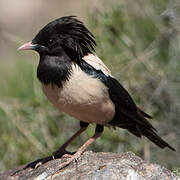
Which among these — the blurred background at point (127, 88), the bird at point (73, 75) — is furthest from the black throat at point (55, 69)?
the blurred background at point (127, 88)

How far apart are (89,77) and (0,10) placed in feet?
44.0

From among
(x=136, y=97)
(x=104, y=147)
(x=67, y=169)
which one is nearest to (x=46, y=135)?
(x=104, y=147)

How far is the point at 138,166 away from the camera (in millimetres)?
4980

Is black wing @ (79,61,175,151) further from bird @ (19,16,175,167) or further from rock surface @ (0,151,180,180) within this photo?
rock surface @ (0,151,180,180)

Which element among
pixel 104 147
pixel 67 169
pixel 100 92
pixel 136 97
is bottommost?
pixel 104 147

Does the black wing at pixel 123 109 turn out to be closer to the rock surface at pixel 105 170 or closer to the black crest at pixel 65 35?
the black crest at pixel 65 35

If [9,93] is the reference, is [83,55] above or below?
above

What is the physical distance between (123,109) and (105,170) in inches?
68.4

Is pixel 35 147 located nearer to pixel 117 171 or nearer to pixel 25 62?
pixel 25 62

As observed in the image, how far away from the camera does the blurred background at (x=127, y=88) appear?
866 centimetres

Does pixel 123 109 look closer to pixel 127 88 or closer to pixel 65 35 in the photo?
pixel 65 35

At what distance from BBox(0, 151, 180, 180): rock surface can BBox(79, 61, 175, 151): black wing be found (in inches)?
36.5

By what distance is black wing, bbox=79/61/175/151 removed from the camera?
6059 millimetres

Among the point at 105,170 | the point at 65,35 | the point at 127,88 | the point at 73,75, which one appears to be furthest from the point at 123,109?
the point at 127,88
